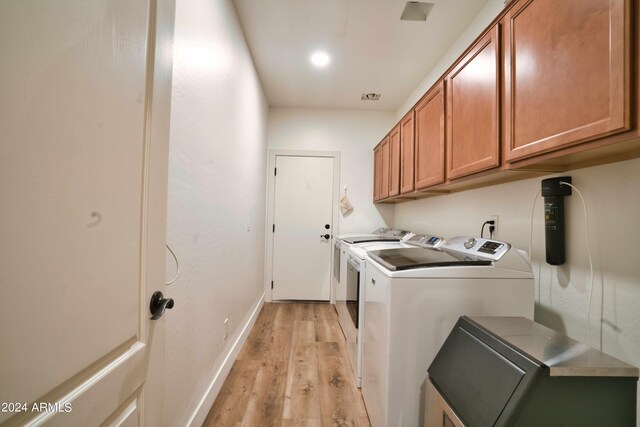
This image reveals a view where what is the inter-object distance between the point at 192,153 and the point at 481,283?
58.2 inches

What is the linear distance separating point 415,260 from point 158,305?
109cm

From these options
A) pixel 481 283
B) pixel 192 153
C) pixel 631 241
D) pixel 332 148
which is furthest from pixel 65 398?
pixel 332 148

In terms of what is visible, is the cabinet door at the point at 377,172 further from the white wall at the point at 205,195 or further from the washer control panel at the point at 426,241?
the white wall at the point at 205,195

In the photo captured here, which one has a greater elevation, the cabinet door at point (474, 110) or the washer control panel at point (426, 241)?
the cabinet door at point (474, 110)

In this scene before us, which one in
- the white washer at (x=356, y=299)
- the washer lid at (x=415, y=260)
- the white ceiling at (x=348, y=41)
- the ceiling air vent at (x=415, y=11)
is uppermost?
the white ceiling at (x=348, y=41)

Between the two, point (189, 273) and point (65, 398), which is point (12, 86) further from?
point (189, 273)

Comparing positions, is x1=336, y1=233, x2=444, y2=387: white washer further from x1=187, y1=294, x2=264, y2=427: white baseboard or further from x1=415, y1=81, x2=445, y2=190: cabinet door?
x1=187, y1=294, x2=264, y2=427: white baseboard

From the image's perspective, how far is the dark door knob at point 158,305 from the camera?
0.67m

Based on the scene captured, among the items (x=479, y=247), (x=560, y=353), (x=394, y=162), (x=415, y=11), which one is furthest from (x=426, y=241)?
(x=415, y=11)

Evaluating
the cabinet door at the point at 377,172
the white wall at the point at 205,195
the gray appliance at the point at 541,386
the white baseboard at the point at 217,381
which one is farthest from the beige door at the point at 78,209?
the cabinet door at the point at 377,172

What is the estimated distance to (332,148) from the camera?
347 centimetres

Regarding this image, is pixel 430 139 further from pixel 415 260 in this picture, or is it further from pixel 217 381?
pixel 217 381

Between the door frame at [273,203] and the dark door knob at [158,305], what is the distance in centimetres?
273

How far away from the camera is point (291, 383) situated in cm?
Result: 175
